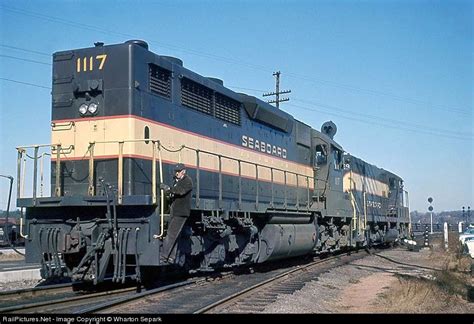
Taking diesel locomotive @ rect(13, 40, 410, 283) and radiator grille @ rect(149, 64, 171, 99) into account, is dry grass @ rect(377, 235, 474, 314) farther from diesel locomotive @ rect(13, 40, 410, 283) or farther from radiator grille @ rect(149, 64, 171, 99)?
radiator grille @ rect(149, 64, 171, 99)

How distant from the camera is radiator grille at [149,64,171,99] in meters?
10.3

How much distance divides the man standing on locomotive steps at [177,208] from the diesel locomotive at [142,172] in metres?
0.17

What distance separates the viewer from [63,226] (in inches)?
368

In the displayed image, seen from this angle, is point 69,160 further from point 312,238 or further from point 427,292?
point 312,238

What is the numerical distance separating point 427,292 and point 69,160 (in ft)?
24.0

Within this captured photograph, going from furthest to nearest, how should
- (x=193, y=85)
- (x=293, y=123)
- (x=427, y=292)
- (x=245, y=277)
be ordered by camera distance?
1. (x=293, y=123)
2. (x=245, y=277)
3. (x=193, y=85)
4. (x=427, y=292)

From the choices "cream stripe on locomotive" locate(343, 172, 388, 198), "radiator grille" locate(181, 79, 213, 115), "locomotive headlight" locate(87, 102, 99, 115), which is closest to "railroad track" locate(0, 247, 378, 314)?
"locomotive headlight" locate(87, 102, 99, 115)

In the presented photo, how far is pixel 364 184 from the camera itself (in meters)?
24.6

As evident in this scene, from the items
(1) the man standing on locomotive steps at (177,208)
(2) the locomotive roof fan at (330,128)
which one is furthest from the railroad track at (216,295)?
(2) the locomotive roof fan at (330,128)

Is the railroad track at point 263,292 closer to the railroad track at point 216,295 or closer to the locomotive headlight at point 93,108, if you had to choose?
the railroad track at point 216,295

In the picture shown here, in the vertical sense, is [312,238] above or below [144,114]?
below

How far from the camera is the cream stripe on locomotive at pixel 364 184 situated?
21.1 metres

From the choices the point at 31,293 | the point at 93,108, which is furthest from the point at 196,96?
the point at 31,293
